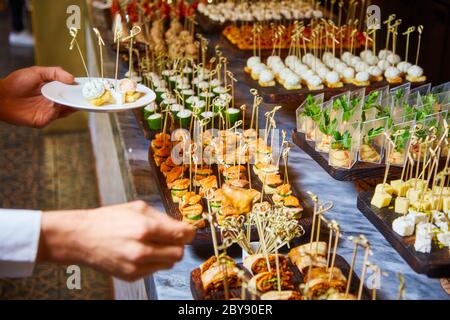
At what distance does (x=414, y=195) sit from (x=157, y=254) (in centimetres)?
96

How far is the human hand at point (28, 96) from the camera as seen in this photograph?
7.01 ft

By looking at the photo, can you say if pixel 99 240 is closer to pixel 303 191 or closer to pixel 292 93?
pixel 303 191

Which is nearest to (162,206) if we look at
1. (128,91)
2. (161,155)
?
(161,155)

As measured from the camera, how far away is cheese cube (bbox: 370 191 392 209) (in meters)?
1.96

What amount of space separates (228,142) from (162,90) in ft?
2.44

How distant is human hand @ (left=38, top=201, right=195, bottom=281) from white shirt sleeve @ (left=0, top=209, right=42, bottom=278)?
0.06ft

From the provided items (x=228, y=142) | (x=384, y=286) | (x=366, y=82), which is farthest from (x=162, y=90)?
(x=384, y=286)

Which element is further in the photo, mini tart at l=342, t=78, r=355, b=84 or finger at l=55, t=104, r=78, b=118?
mini tart at l=342, t=78, r=355, b=84

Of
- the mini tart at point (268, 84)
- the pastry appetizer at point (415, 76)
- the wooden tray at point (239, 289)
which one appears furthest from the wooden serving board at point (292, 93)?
the wooden tray at point (239, 289)

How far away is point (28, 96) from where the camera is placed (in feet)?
7.11

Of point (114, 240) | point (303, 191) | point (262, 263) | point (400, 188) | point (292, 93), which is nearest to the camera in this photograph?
point (114, 240)

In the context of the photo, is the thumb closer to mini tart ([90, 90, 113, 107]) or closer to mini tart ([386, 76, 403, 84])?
mini tart ([90, 90, 113, 107])

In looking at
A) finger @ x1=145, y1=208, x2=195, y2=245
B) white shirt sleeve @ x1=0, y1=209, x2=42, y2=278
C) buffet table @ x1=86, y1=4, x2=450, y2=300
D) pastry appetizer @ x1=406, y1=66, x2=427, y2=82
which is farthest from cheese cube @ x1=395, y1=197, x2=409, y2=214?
pastry appetizer @ x1=406, y1=66, x2=427, y2=82
